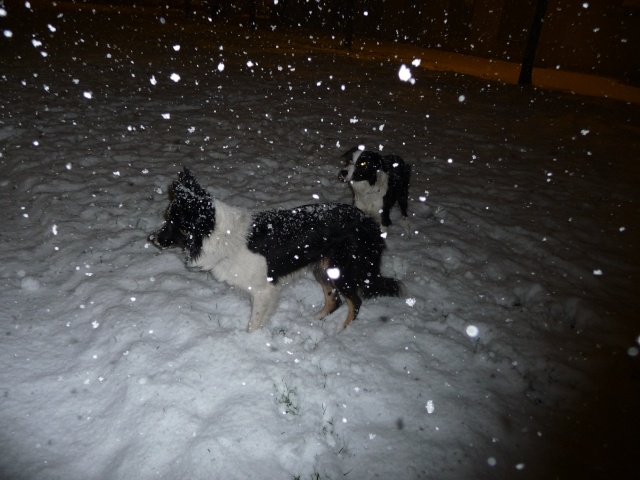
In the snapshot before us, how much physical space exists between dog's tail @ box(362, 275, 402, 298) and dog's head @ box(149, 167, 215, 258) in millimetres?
1651

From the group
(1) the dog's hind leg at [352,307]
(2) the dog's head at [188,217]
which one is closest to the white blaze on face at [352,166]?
(1) the dog's hind leg at [352,307]

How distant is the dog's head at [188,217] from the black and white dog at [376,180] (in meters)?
2.50

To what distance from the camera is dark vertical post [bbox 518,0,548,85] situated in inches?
487

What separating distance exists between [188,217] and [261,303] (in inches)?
42.3

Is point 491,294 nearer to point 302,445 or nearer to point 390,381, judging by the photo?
point 390,381

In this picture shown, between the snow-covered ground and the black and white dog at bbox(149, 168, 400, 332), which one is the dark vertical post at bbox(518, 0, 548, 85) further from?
the black and white dog at bbox(149, 168, 400, 332)

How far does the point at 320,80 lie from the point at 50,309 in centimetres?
1238

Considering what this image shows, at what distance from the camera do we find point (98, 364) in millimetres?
3146

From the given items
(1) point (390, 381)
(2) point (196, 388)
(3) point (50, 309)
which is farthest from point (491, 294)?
(3) point (50, 309)

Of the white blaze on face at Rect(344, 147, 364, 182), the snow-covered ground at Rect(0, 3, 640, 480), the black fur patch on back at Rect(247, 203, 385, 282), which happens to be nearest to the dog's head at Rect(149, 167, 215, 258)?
the black fur patch on back at Rect(247, 203, 385, 282)

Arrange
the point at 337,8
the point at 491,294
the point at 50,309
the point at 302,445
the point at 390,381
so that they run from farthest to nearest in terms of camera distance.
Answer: the point at 337,8 < the point at 491,294 < the point at 50,309 < the point at 390,381 < the point at 302,445

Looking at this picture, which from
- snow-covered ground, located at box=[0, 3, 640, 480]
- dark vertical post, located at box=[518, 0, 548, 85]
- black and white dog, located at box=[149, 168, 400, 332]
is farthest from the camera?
dark vertical post, located at box=[518, 0, 548, 85]

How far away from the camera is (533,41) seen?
42.5 ft

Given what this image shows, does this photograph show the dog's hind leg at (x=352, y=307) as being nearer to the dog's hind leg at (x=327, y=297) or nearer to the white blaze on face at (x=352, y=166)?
the dog's hind leg at (x=327, y=297)
